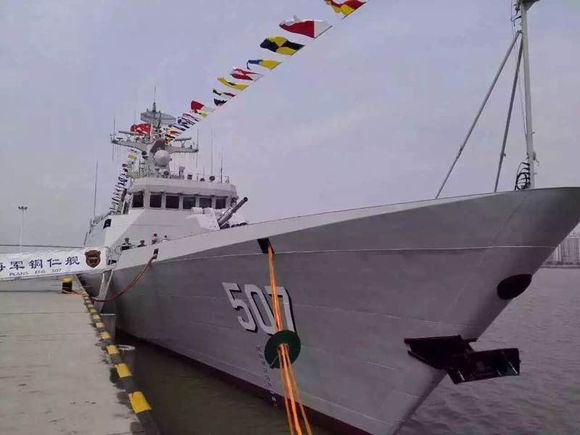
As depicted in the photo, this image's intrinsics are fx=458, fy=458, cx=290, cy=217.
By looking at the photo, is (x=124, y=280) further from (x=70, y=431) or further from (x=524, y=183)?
(x=524, y=183)

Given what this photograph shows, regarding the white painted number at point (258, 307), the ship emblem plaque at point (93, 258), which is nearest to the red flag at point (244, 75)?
the white painted number at point (258, 307)

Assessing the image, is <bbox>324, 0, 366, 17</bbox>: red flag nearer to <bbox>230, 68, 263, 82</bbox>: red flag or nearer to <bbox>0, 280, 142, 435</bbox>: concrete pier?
<bbox>230, 68, 263, 82</bbox>: red flag

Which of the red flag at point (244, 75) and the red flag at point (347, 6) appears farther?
the red flag at point (244, 75)

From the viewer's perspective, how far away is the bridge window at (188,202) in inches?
472

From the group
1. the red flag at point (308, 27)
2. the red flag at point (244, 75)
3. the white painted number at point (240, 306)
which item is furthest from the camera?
the red flag at point (244, 75)

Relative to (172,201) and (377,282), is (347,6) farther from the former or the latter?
(172,201)

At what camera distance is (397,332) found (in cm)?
455

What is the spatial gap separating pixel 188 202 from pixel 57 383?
7.40 metres

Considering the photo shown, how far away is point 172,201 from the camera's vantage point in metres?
11.9

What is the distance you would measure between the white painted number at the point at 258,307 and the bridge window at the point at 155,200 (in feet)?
19.9

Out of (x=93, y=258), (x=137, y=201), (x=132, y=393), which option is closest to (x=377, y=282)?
(x=132, y=393)

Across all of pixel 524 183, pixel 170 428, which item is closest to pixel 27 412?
pixel 170 428

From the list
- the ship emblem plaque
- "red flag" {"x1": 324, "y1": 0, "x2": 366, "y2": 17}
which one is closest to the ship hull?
"red flag" {"x1": 324, "y1": 0, "x2": 366, "y2": 17}

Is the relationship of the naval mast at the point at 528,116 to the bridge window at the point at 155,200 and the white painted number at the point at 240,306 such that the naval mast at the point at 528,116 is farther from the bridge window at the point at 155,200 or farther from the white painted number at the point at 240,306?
the bridge window at the point at 155,200
